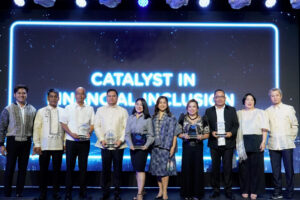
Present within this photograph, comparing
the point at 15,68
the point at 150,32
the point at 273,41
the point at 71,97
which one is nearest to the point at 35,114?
the point at 71,97

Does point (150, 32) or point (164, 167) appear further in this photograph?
point (150, 32)

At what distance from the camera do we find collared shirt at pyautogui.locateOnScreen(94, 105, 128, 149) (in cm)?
471

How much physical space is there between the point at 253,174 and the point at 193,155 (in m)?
0.91

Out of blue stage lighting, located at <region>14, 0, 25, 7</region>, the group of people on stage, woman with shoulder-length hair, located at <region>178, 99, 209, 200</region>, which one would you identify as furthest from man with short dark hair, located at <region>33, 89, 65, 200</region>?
blue stage lighting, located at <region>14, 0, 25, 7</region>

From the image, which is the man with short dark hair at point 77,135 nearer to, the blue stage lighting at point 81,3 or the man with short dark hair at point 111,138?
the man with short dark hair at point 111,138

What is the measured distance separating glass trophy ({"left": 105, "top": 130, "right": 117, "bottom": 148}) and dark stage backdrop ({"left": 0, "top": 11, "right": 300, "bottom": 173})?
1387 mm

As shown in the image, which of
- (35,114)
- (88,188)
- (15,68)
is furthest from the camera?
(15,68)

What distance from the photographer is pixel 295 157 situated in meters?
5.87

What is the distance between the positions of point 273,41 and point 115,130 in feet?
10.9

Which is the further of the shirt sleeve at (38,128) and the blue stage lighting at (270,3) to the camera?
the blue stage lighting at (270,3)

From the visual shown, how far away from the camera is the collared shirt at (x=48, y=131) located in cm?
469

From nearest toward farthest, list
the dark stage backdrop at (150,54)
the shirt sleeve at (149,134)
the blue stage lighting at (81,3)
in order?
1. the shirt sleeve at (149,134)
2. the blue stage lighting at (81,3)
3. the dark stage backdrop at (150,54)

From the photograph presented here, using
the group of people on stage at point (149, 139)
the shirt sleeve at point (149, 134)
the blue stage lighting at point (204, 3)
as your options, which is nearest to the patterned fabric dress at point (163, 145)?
the group of people on stage at point (149, 139)

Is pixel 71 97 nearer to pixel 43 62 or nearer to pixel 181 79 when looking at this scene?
pixel 43 62
